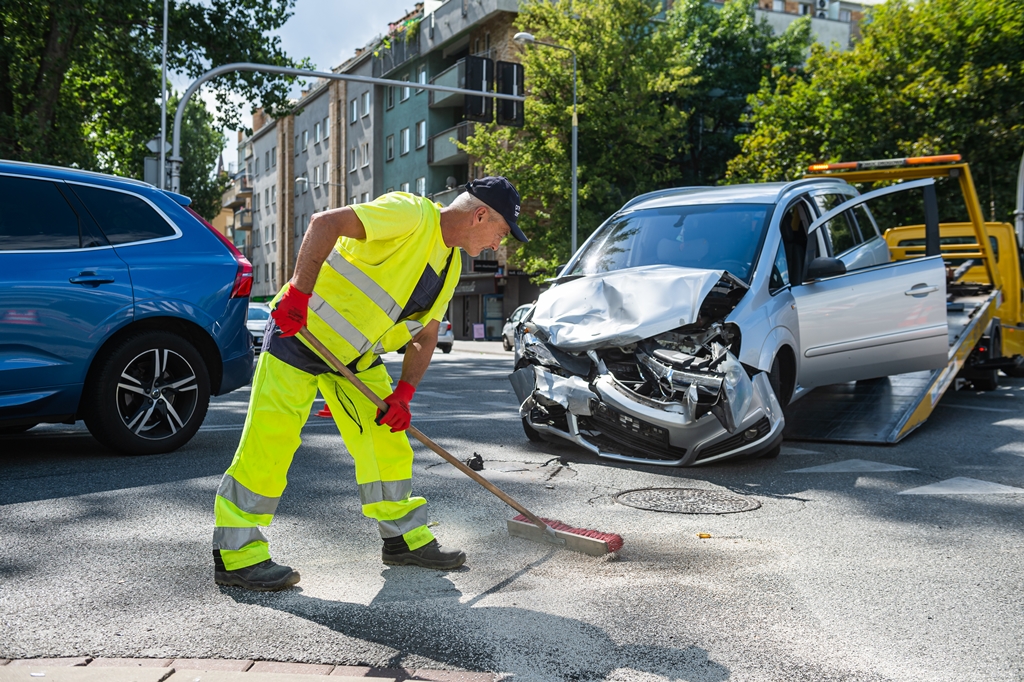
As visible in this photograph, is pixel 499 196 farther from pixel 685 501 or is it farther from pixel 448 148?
pixel 448 148

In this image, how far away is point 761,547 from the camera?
4152mm

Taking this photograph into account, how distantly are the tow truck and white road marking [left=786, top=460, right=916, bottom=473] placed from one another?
0.85m

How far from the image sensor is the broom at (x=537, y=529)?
360 centimetres

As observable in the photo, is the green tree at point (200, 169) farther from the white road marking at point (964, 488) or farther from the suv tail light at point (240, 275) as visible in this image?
the white road marking at point (964, 488)

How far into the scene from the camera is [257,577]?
3.40 metres

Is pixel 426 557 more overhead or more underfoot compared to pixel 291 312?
more underfoot

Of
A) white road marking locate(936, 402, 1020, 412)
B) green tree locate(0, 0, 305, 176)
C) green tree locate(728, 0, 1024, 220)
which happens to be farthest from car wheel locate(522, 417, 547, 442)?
green tree locate(728, 0, 1024, 220)

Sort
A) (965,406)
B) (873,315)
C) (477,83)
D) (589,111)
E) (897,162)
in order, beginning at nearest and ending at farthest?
(873,315) < (897,162) < (965,406) < (477,83) < (589,111)

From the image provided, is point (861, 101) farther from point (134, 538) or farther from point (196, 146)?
point (196, 146)

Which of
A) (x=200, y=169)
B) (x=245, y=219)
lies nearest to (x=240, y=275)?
(x=200, y=169)

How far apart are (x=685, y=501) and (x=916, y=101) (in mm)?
21298

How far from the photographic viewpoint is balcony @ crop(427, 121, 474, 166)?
131 feet

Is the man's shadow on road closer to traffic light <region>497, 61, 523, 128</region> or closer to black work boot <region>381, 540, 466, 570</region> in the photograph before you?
black work boot <region>381, 540, 466, 570</region>

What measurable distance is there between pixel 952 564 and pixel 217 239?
4.75 meters
